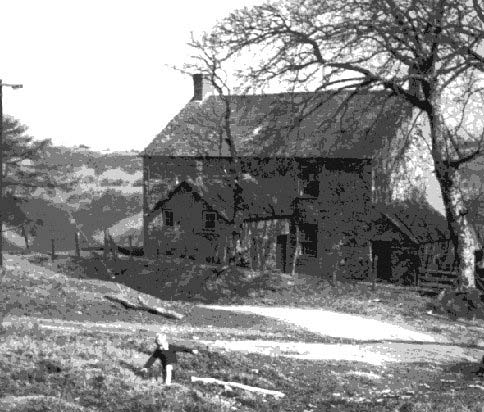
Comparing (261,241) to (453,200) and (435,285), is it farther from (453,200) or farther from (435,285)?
(453,200)

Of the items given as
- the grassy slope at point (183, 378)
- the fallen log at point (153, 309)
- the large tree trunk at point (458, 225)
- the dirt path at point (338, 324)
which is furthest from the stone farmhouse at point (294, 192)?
the grassy slope at point (183, 378)

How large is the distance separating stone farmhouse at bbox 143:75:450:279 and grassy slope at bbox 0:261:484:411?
19.6 m

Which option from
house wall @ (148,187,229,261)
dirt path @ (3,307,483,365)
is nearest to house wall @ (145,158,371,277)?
house wall @ (148,187,229,261)

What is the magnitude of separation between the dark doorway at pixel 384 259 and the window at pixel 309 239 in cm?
409

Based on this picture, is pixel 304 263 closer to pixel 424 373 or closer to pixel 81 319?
pixel 81 319

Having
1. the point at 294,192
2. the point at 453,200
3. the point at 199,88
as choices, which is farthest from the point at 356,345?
the point at 199,88

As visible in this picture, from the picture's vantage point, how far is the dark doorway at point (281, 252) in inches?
1661

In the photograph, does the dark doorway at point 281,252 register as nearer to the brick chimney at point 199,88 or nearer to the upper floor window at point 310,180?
the upper floor window at point 310,180

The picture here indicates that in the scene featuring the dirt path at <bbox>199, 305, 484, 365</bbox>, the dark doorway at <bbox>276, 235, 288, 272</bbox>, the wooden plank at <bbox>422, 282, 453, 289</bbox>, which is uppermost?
the dark doorway at <bbox>276, 235, 288, 272</bbox>

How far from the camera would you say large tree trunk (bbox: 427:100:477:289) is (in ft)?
91.4

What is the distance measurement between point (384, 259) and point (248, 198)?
356 inches

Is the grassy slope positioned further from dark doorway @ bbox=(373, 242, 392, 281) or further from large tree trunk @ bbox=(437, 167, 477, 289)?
dark doorway @ bbox=(373, 242, 392, 281)

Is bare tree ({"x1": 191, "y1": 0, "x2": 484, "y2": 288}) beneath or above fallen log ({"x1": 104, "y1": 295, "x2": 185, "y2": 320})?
above

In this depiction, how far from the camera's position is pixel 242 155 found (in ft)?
142
